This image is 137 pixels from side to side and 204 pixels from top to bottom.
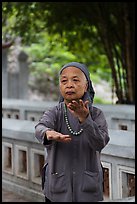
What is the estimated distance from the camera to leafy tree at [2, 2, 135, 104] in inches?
387

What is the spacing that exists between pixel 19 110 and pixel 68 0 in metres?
2.79

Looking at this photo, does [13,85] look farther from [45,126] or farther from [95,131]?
[95,131]

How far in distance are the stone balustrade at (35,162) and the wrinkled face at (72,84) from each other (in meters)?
1.11

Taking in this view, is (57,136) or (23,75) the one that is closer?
(57,136)

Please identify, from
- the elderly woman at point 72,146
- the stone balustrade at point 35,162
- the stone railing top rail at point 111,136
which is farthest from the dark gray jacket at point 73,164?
the stone railing top rail at point 111,136

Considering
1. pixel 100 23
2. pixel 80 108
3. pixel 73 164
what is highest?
pixel 100 23

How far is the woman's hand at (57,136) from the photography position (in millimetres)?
2424

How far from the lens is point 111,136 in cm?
404

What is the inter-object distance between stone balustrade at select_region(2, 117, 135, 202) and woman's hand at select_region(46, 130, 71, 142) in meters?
1.09

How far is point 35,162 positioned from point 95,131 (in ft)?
7.68

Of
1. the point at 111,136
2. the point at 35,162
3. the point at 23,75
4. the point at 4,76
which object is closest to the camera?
the point at 111,136

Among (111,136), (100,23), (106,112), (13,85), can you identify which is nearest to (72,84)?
(111,136)

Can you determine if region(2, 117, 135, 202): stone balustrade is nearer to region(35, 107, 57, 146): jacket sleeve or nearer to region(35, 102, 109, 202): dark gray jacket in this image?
region(35, 102, 109, 202): dark gray jacket

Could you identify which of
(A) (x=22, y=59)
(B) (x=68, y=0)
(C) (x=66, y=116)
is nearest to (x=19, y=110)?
(B) (x=68, y=0)
